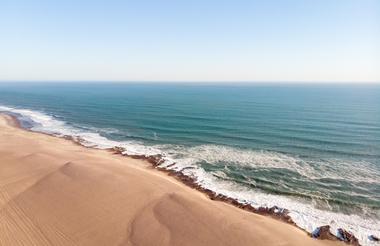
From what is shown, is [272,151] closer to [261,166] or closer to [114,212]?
[261,166]

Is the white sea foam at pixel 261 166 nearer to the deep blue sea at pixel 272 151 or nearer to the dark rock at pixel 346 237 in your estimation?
the deep blue sea at pixel 272 151

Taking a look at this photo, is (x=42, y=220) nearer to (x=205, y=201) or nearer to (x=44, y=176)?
(x=44, y=176)

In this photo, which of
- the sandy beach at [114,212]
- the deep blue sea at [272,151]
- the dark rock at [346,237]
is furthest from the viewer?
the deep blue sea at [272,151]

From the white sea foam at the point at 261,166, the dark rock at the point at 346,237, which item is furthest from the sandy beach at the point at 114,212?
the white sea foam at the point at 261,166

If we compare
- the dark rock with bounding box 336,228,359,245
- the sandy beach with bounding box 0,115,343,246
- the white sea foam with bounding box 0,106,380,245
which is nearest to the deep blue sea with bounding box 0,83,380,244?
the white sea foam with bounding box 0,106,380,245

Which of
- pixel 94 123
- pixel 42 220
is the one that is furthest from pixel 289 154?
pixel 94 123

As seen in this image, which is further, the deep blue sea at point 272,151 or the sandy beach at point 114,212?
the deep blue sea at point 272,151
